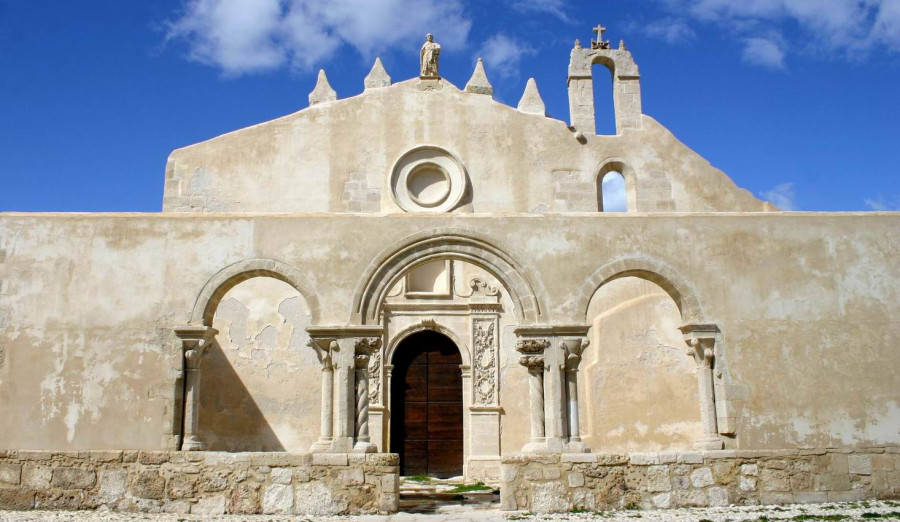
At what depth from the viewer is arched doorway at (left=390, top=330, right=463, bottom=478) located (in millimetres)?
13922

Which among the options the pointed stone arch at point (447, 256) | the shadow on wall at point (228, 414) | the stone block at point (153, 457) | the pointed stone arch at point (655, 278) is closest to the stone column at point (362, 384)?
the pointed stone arch at point (447, 256)

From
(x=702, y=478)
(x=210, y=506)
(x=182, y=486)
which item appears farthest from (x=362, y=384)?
(x=702, y=478)

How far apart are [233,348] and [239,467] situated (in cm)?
490

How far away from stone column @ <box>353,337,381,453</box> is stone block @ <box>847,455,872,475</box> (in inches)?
218

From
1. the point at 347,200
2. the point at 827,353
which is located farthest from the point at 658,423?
the point at 347,200

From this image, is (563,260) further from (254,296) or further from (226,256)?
(254,296)

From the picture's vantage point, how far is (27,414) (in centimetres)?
943

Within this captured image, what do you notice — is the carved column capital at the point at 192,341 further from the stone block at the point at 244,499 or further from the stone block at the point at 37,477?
the stone block at the point at 37,477

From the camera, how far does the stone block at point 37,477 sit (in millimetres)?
9016

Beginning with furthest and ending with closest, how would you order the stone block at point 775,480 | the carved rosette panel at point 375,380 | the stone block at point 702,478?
the carved rosette panel at point 375,380
the stone block at point 775,480
the stone block at point 702,478

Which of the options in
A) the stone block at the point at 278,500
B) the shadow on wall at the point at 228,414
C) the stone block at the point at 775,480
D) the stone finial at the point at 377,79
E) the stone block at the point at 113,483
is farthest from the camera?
the stone finial at the point at 377,79

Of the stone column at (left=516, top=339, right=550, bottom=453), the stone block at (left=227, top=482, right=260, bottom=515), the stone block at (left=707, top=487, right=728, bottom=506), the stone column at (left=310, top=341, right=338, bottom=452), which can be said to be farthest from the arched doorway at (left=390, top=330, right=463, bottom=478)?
the stone block at (left=707, top=487, right=728, bottom=506)

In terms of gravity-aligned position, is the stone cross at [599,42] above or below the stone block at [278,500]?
above

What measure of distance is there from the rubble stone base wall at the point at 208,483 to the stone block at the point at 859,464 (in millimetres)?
5225
